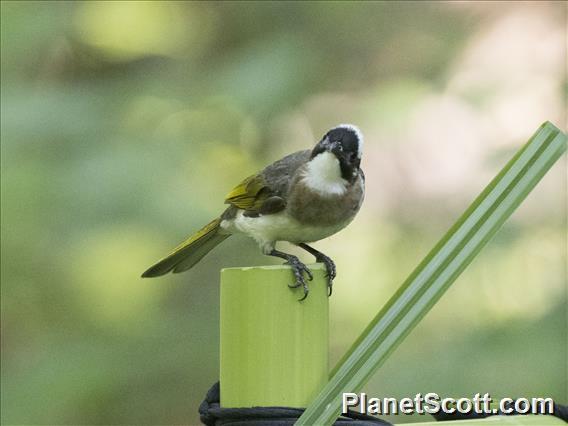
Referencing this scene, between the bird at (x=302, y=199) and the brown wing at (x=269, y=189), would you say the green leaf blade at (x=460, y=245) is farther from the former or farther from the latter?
the brown wing at (x=269, y=189)

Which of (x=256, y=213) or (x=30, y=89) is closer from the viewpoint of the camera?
(x=256, y=213)

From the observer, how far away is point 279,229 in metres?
2.40

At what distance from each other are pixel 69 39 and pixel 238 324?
11.0ft

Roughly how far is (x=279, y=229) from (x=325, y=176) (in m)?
0.17

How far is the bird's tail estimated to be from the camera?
2.49 m

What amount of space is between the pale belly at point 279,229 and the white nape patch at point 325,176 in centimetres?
8

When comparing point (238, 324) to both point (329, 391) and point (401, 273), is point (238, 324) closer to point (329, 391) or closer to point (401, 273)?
point (329, 391)

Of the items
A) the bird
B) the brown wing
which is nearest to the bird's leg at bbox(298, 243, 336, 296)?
the bird

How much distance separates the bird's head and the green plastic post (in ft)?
2.82

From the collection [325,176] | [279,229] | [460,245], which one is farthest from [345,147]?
[460,245]

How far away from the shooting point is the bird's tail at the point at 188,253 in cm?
249

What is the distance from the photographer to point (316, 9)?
4500 millimetres

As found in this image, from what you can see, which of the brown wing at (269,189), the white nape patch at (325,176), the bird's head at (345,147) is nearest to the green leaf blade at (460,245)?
the bird's head at (345,147)

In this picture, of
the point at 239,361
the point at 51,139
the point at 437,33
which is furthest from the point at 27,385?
the point at 239,361
